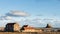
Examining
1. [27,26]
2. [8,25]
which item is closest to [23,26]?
[27,26]

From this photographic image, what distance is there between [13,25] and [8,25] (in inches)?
75.1

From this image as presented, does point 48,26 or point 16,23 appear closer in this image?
point 16,23

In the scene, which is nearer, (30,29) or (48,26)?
(30,29)

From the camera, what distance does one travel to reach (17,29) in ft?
194

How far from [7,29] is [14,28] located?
2.23 meters

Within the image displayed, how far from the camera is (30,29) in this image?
60125 millimetres

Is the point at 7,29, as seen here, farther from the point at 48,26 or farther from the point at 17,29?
the point at 48,26

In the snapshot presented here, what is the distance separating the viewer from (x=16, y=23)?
60.1m

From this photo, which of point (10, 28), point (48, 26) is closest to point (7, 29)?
point (10, 28)

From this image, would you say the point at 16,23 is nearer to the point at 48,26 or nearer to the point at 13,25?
the point at 13,25

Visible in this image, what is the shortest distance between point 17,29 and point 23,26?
3.37 m

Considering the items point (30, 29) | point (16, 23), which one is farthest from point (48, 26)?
point (16, 23)

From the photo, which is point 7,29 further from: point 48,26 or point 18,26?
point 48,26

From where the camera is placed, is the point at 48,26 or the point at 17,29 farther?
the point at 48,26
